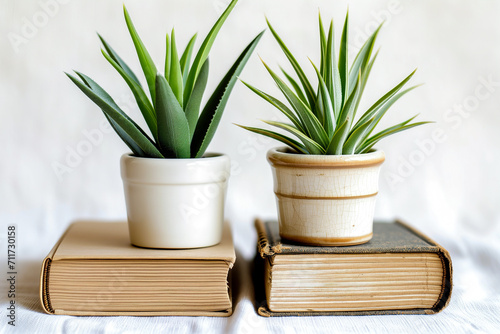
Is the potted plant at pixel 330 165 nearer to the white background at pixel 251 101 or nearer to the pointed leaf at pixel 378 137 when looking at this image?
the pointed leaf at pixel 378 137

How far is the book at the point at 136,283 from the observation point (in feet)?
2.62

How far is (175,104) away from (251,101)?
20.5 inches

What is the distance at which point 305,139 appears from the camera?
2.70ft

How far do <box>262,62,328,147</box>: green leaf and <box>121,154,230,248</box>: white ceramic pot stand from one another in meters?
0.14

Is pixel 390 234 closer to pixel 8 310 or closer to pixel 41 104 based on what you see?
pixel 8 310

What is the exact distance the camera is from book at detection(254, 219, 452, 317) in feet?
2.64

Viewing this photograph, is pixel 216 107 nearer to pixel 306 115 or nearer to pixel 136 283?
pixel 306 115

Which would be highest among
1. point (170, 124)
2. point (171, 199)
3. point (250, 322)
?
point (170, 124)

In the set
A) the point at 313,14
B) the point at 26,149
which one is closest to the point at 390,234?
the point at 313,14

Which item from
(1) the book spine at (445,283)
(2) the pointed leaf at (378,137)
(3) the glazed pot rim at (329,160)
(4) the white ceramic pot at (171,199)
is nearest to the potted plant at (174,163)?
(4) the white ceramic pot at (171,199)

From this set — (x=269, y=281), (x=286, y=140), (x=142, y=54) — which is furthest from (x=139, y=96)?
(x=269, y=281)

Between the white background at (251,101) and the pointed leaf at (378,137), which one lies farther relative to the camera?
the white background at (251,101)

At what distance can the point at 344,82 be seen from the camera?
34.1 inches

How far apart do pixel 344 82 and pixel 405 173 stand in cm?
52
